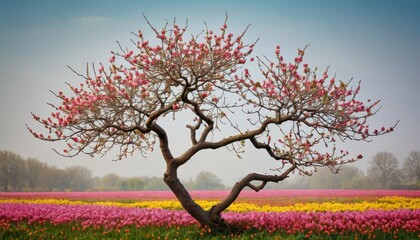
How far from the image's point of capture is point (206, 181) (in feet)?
264

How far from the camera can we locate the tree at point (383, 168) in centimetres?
6123

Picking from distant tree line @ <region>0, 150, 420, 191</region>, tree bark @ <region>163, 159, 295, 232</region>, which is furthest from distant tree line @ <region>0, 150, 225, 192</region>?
tree bark @ <region>163, 159, 295, 232</region>

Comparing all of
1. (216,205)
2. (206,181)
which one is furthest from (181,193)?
(206,181)

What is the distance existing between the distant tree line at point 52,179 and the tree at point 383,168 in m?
30.7

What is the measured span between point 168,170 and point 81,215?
5.75 meters

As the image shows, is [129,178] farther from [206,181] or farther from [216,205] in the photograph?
[216,205]

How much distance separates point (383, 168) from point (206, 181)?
1439 inches

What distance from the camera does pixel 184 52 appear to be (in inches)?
363

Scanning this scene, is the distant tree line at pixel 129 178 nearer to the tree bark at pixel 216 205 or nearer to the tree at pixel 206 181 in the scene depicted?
the tree at pixel 206 181

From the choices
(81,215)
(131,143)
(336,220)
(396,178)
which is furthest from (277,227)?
(396,178)

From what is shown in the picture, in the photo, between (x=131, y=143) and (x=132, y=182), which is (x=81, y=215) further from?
(x=132, y=182)

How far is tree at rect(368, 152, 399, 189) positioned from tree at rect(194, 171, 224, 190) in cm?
3092

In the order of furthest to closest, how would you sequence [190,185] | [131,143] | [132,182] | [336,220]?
1. [190,185]
2. [132,182]
3. [131,143]
4. [336,220]

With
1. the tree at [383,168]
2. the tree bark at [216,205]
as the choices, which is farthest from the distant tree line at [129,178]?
the tree bark at [216,205]
